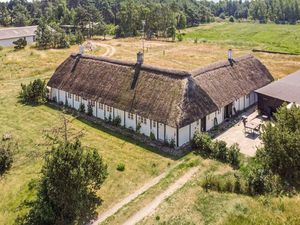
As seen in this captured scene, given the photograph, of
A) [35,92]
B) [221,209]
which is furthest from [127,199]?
[35,92]

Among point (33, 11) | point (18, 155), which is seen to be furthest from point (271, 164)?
point (33, 11)

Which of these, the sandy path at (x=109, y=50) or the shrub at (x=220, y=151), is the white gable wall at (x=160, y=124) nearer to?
the shrub at (x=220, y=151)

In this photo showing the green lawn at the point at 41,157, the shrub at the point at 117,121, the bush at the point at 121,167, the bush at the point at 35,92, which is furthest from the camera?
the bush at the point at 35,92

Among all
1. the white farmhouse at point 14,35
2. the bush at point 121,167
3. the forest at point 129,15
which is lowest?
the bush at point 121,167

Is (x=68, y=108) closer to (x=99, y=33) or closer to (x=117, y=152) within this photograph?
(x=117, y=152)

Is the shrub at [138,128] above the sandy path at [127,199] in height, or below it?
above

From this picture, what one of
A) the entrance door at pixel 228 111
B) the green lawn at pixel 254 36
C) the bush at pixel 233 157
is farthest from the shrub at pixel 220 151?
the green lawn at pixel 254 36

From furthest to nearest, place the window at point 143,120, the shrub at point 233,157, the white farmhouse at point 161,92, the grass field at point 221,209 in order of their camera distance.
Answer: the window at point 143,120 < the white farmhouse at point 161,92 < the shrub at point 233,157 < the grass field at point 221,209
